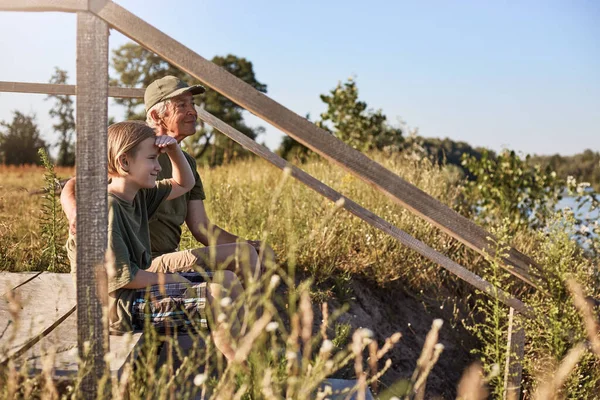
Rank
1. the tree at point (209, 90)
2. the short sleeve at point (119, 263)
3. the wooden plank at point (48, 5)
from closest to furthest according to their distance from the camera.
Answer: the wooden plank at point (48, 5), the short sleeve at point (119, 263), the tree at point (209, 90)

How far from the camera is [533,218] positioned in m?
7.48

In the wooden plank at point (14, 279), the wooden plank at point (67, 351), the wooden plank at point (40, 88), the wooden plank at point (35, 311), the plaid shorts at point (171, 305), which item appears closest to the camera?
the wooden plank at point (67, 351)

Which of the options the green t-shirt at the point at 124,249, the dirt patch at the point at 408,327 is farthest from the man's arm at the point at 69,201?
the dirt patch at the point at 408,327

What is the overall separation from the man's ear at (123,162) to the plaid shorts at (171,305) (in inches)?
20.1

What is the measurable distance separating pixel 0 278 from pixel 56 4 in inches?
79.8

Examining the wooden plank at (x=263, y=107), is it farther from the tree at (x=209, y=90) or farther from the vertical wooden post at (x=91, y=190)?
the tree at (x=209, y=90)

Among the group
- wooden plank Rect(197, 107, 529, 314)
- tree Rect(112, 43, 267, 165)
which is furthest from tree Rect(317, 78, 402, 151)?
tree Rect(112, 43, 267, 165)

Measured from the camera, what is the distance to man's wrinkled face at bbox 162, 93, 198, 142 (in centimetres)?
336

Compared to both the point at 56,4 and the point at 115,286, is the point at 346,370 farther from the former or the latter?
the point at 56,4

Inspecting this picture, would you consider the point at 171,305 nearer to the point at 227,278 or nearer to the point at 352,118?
the point at 227,278

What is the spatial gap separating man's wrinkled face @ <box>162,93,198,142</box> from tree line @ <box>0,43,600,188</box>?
1.95m

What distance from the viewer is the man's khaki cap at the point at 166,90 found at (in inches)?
131

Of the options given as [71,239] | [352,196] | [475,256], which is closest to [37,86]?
[71,239]

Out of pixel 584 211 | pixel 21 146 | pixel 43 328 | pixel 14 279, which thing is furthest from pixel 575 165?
pixel 21 146
